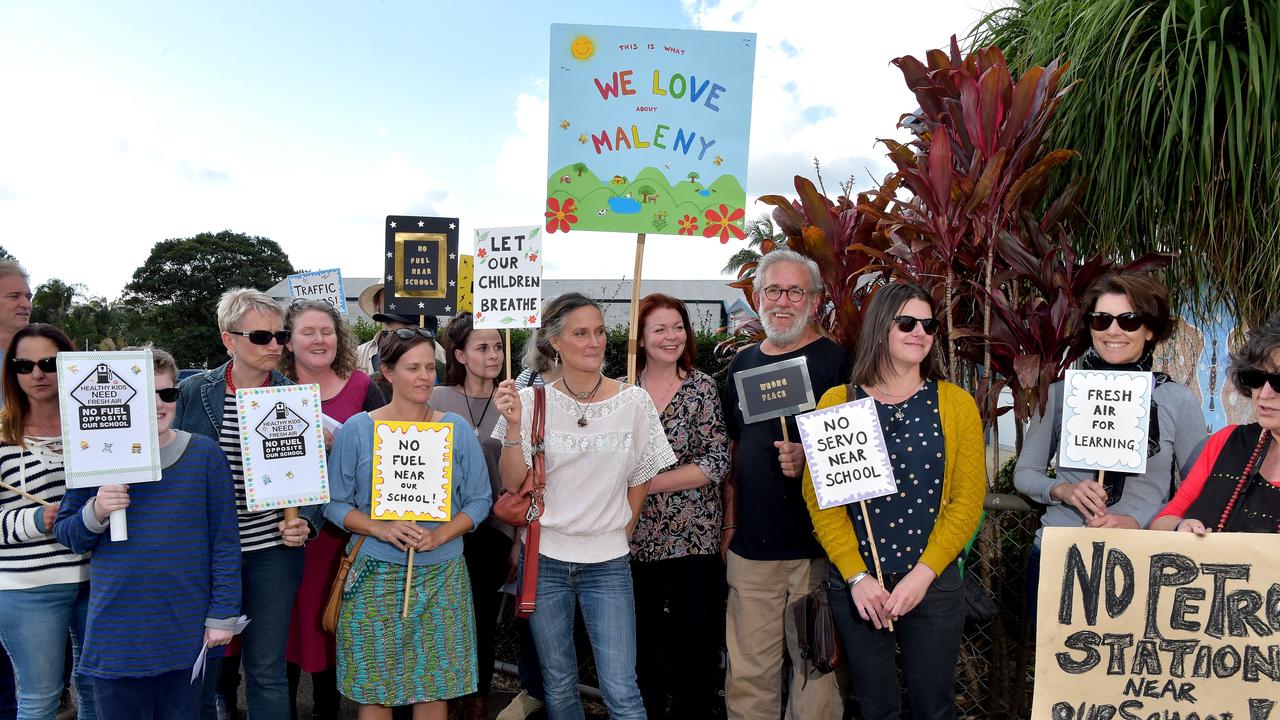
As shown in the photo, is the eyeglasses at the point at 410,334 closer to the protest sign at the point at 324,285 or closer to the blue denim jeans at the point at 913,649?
the blue denim jeans at the point at 913,649

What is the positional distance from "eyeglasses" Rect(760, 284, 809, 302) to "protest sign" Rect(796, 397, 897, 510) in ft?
2.53

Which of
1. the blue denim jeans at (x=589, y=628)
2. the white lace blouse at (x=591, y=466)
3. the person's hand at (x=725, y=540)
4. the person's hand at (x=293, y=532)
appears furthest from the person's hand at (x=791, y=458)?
the person's hand at (x=293, y=532)

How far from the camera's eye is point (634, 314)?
3.82 metres

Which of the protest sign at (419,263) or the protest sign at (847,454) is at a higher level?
the protest sign at (419,263)

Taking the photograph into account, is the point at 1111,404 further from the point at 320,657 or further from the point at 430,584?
the point at 320,657

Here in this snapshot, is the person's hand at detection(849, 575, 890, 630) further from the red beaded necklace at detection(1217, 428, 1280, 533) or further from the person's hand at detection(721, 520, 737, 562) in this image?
the red beaded necklace at detection(1217, 428, 1280, 533)

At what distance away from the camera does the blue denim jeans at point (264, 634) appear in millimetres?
3469

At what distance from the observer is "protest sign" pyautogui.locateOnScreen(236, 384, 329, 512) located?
329 cm

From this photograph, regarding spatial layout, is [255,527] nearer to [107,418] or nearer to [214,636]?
[214,636]

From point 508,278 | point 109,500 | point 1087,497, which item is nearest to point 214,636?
point 109,500

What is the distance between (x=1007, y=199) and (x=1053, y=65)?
746 mm

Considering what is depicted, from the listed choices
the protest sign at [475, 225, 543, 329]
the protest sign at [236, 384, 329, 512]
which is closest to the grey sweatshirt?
the protest sign at [475, 225, 543, 329]

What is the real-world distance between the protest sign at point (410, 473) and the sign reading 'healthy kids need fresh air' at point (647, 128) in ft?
4.06

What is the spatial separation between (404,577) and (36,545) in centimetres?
143
